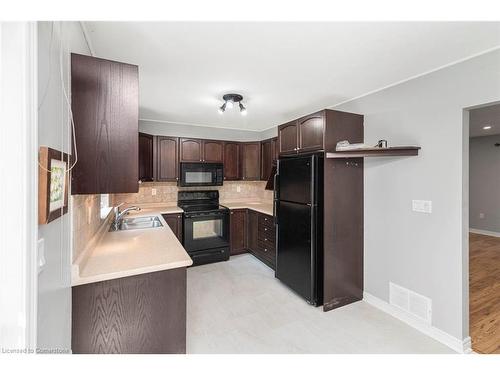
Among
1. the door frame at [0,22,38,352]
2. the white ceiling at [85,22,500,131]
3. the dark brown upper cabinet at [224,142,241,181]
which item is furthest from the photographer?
the dark brown upper cabinet at [224,142,241,181]

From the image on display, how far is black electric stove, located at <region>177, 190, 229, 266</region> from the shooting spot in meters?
3.59

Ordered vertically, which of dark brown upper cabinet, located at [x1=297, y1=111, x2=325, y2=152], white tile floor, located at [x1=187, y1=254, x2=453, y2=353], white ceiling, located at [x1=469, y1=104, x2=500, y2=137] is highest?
white ceiling, located at [x1=469, y1=104, x2=500, y2=137]

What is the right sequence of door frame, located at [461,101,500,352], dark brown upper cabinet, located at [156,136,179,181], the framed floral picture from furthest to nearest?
dark brown upper cabinet, located at [156,136,179,181] < door frame, located at [461,101,500,352] < the framed floral picture

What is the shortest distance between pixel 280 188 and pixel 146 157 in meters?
2.12

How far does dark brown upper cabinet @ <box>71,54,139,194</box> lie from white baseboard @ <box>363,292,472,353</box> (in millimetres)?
2667

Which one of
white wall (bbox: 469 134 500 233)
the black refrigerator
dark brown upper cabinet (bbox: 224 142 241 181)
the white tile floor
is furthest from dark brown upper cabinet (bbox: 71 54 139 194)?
white wall (bbox: 469 134 500 233)

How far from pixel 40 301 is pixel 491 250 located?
20.8 ft

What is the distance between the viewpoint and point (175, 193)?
13.7 feet

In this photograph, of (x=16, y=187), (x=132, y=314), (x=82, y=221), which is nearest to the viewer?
(x=16, y=187)

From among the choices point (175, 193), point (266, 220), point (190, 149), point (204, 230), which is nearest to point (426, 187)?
point (266, 220)

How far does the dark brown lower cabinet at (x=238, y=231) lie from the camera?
4043 mm

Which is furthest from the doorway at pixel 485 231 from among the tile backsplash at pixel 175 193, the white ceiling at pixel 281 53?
the tile backsplash at pixel 175 193

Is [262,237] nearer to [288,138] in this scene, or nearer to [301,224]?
[301,224]

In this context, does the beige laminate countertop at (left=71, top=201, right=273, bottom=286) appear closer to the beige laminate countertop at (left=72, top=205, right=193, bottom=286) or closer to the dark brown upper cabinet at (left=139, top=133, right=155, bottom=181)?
the beige laminate countertop at (left=72, top=205, right=193, bottom=286)
